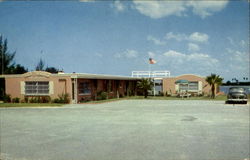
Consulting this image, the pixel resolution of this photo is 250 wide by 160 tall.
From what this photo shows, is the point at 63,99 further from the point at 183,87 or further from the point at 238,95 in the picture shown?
the point at 183,87

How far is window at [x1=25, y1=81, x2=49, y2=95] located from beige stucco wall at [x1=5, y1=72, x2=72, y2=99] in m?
0.42

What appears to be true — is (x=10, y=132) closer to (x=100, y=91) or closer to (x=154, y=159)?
(x=154, y=159)

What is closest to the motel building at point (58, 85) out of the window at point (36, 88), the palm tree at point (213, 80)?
the window at point (36, 88)

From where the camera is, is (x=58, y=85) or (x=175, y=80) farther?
(x=175, y=80)

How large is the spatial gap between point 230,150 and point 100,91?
23187 mm

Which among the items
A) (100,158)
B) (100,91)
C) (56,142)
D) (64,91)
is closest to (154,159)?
(100,158)

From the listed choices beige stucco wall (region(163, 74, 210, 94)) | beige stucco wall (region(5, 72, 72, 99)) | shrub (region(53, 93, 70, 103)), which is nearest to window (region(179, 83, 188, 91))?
beige stucco wall (region(163, 74, 210, 94))

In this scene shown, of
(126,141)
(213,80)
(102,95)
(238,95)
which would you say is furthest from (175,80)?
(126,141)

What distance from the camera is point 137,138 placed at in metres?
8.32

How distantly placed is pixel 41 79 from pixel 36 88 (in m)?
1.07

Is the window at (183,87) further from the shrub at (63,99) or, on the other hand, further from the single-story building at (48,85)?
the shrub at (63,99)

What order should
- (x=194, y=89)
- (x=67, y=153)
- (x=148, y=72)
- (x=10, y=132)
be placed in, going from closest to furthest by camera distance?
(x=67, y=153) → (x=10, y=132) → (x=194, y=89) → (x=148, y=72)

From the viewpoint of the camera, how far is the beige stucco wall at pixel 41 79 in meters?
23.6

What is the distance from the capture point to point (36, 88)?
80.4 feet
